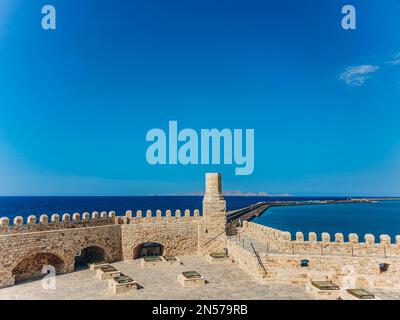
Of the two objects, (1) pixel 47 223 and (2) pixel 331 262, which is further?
(1) pixel 47 223

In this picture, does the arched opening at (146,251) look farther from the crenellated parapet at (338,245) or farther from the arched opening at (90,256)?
the crenellated parapet at (338,245)

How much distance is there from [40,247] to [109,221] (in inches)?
220

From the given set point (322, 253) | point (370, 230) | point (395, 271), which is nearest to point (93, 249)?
point (322, 253)

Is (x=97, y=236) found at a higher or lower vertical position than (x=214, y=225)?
lower

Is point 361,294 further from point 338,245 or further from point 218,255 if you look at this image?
point 218,255

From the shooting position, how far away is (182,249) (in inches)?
1048

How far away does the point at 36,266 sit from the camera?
2152 centimetres

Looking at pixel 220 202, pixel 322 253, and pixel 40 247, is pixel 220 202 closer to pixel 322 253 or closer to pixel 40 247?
pixel 322 253

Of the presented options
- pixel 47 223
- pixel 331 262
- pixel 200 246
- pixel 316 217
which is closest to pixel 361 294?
pixel 331 262

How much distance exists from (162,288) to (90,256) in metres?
8.97

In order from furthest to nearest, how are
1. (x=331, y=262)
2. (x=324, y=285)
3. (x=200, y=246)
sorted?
1. (x=200, y=246)
2. (x=331, y=262)
3. (x=324, y=285)

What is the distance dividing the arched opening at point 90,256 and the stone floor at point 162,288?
2292mm

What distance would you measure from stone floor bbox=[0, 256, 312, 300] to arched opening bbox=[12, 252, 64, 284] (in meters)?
0.91

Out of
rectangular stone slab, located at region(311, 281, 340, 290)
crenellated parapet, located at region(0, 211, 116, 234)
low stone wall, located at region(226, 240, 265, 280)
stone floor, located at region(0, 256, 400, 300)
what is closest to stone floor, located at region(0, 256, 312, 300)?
stone floor, located at region(0, 256, 400, 300)
